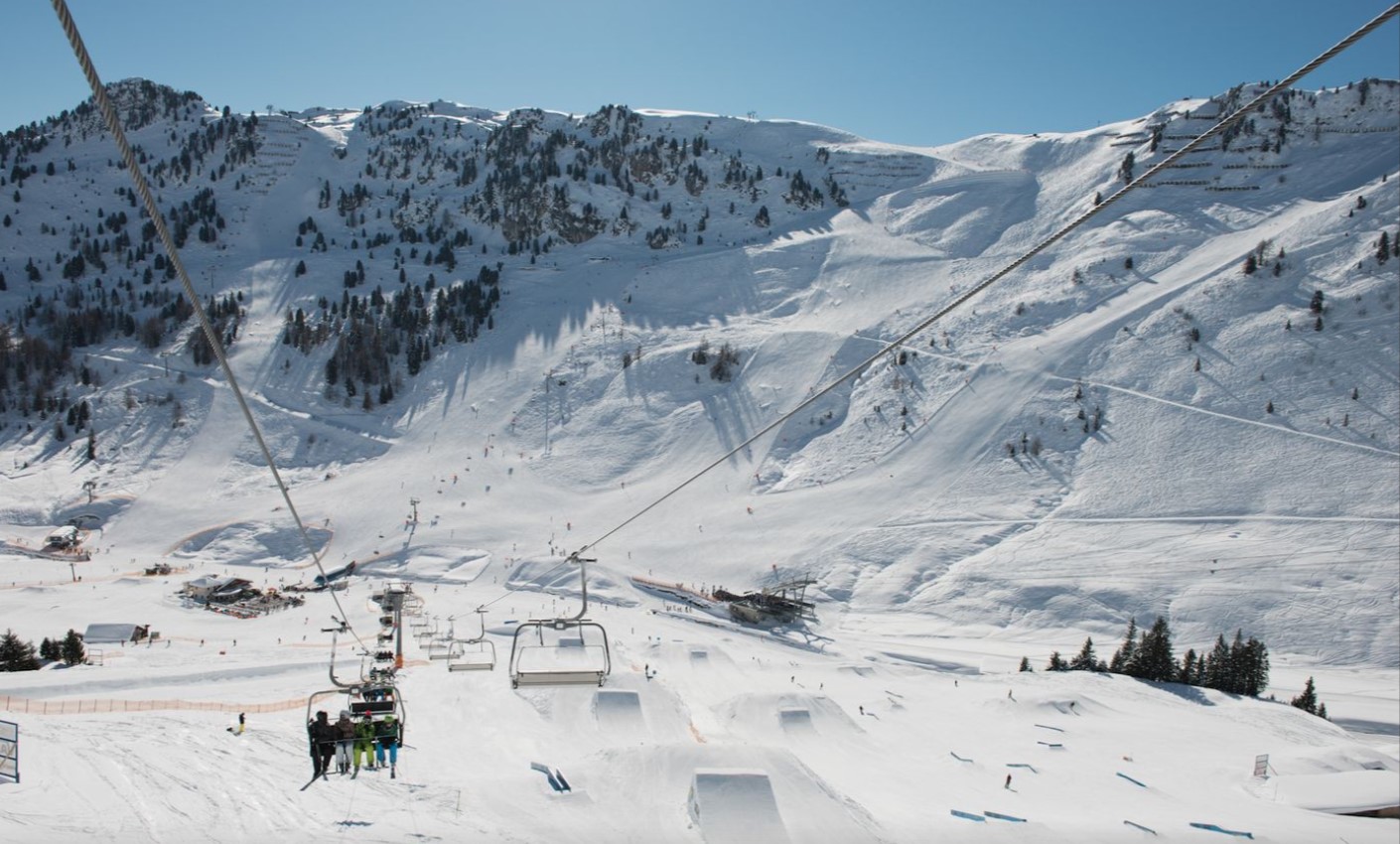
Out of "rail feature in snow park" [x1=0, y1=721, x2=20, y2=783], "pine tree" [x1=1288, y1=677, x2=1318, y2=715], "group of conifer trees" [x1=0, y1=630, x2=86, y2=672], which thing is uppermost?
"rail feature in snow park" [x1=0, y1=721, x2=20, y2=783]

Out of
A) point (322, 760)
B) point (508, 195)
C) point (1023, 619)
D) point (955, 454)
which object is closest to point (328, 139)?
point (508, 195)

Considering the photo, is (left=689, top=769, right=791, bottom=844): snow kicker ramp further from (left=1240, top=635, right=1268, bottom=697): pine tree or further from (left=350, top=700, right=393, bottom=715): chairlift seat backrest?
(left=1240, top=635, right=1268, bottom=697): pine tree

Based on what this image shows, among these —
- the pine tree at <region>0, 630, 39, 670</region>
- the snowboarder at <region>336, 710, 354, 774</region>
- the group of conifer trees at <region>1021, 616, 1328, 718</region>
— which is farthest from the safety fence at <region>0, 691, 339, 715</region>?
the group of conifer trees at <region>1021, 616, 1328, 718</region>

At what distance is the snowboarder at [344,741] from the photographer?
12070 millimetres

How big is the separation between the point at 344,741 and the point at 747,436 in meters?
48.8

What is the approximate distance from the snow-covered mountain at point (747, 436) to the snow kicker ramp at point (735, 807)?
0.13 m

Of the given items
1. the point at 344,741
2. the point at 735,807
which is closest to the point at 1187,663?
the point at 735,807

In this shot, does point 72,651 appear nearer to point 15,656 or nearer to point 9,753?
point 15,656

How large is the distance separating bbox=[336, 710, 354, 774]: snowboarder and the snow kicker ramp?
6301mm

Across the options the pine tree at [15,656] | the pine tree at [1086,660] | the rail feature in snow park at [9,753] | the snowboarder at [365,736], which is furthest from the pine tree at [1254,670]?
the pine tree at [15,656]

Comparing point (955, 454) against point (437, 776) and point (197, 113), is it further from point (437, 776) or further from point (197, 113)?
point (197, 113)

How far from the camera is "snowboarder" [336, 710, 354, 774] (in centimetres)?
1207

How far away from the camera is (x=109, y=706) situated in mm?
20109

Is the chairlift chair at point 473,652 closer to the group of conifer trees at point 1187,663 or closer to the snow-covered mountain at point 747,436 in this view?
the snow-covered mountain at point 747,436
